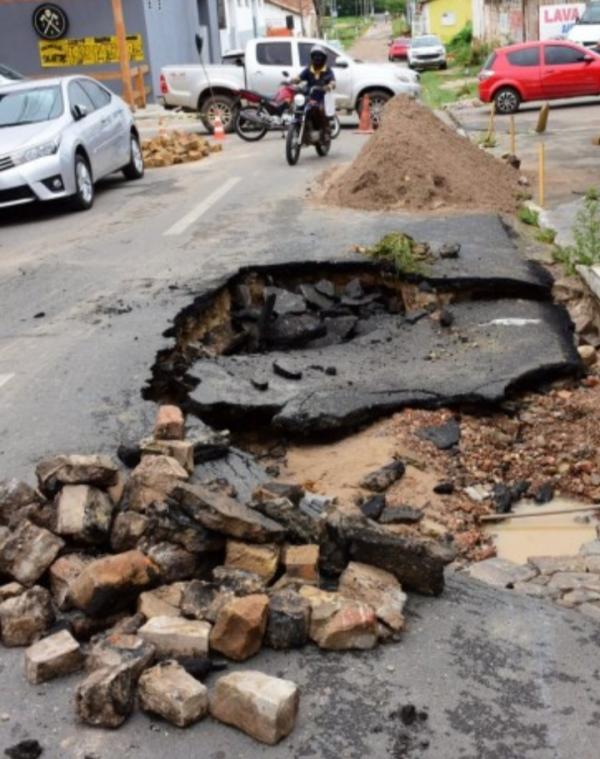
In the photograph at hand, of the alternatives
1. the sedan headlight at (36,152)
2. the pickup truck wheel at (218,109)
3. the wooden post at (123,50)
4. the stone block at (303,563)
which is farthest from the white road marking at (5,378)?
the wooden post at (123,50)

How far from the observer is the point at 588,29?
31.5m

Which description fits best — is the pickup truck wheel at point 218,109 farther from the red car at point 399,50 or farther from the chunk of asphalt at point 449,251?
the red car at point 399,50

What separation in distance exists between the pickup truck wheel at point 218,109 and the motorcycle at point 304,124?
7.24m

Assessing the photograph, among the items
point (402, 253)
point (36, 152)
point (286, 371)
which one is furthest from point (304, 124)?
point (286, 371)

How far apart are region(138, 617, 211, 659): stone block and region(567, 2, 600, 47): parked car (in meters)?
30.6

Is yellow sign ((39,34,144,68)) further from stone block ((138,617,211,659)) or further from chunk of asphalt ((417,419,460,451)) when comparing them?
stone block ((138,617,211,659))

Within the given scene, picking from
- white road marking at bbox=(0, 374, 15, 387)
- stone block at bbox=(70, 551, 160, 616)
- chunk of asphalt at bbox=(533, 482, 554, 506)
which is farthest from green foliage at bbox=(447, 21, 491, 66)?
stone block at bbox=(70, 551, 160, 616)

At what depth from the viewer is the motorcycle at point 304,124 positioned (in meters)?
17.1

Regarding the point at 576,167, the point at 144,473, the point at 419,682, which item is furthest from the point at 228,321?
the point at 576,167

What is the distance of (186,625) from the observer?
3.63 meters

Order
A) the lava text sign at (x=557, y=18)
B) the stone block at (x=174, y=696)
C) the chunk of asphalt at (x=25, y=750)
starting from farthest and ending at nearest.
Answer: the lava text sign at (x=557, y=18) → the stone block at (x=174, y=696) → the chunk of asphalt at (x=25, y=750)

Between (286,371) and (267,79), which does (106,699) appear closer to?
(286,371)

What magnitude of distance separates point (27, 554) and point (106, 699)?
38.6 inches

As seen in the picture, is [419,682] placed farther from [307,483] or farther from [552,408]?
[552,408]
